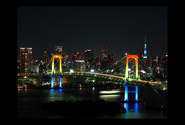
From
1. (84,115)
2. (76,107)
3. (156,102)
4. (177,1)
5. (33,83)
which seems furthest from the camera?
(33,83)

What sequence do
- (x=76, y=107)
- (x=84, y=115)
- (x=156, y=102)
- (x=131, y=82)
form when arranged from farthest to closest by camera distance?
(x=131, y=82), (x=156, y=102), (x=76, y=107), (x=84, y=115)

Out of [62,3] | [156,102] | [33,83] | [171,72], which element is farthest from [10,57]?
[33,83]

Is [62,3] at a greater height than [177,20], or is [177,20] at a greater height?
[62,3]

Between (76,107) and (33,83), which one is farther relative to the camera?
(33,83)

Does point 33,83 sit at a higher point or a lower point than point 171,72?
lower

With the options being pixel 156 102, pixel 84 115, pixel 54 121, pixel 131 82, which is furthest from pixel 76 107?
→ pixel 54 121

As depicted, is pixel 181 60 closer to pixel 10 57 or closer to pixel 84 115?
pixel 10 57

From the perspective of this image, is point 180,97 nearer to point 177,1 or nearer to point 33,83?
point 177,1

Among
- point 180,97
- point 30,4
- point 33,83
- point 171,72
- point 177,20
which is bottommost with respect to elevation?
point 33,83

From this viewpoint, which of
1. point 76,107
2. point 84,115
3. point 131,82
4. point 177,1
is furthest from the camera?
point 131,82
